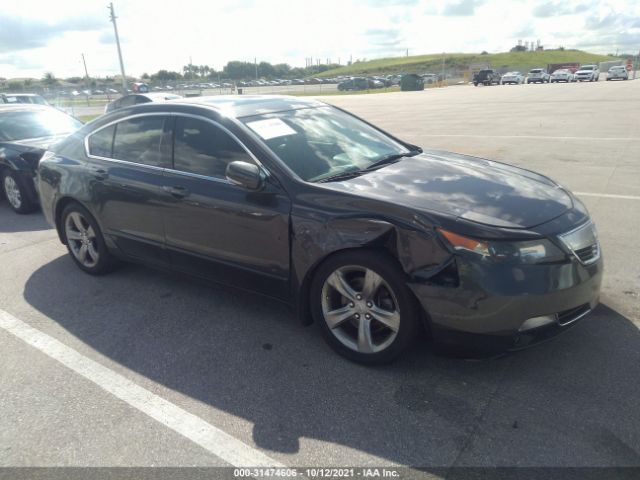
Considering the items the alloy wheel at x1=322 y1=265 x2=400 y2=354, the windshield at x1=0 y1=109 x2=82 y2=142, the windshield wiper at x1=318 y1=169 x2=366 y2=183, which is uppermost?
the windshield wiper at x1=318 y1=169 x2=366 y2=183

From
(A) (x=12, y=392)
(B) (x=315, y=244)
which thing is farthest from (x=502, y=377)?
(A) (x=12, y=392)

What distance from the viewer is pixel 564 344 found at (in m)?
3.31

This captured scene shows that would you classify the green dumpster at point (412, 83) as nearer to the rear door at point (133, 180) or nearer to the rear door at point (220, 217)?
the rear door at point (133, 180)

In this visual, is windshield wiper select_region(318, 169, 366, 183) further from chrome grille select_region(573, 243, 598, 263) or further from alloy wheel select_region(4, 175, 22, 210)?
alloy wheel select_region(4, 175, 22, 210)

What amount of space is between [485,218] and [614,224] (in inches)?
140

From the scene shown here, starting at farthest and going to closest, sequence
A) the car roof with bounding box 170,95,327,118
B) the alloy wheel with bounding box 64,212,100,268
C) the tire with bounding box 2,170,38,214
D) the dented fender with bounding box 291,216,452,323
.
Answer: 1. the tire with bounding box 2,170,38,214
2. the alloy wheel with bounding box 64,212,100,268
3. the car roof with bounding box 170,95,327,118
4. the dented fender with bounding box 291,216,452,323

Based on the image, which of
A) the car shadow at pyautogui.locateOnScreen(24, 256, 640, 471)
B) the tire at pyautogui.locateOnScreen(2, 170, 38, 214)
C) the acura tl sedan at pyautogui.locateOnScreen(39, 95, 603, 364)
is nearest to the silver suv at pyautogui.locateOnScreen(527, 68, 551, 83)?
the tire at pyautogui.locateOnScreen(2, 170, 38, 214)

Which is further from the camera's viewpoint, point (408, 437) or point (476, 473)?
point (408, 437)

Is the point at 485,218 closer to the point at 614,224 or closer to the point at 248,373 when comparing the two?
the point at 248,373

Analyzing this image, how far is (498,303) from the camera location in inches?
106

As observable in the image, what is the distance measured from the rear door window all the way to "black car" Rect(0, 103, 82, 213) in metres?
→ 3.81

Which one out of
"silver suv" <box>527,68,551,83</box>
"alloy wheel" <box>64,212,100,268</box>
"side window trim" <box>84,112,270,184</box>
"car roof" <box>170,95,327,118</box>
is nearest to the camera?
"side window trim" <box>84,112,270,184</box>

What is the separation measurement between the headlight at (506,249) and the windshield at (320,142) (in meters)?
1.09

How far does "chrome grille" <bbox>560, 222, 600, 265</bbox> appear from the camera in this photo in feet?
9.53
